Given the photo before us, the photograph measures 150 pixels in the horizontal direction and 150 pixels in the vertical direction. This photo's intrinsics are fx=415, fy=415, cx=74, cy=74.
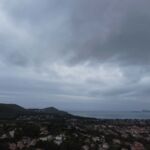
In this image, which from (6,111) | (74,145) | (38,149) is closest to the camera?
(38,149)

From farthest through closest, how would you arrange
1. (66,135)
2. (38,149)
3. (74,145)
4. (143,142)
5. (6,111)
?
(6,111) < (143,142) < (66,135) < (74,145) < (38,149)

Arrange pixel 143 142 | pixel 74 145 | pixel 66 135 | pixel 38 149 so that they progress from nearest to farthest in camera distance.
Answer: pixel 38 149, pixel 74 145, pixel 66 135, pixel 143 142

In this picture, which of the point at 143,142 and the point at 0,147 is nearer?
the point at 0,147

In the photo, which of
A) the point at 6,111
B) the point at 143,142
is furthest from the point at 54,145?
the point at 6,111

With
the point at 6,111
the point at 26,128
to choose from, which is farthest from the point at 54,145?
the point at 6,111

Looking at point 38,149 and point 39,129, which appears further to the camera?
point 39,129

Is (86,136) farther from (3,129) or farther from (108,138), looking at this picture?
(3,129)

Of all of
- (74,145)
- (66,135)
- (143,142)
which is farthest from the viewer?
(143,142)

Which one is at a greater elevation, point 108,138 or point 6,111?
point 6,111

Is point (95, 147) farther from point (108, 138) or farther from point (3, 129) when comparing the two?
point (3, 129)
